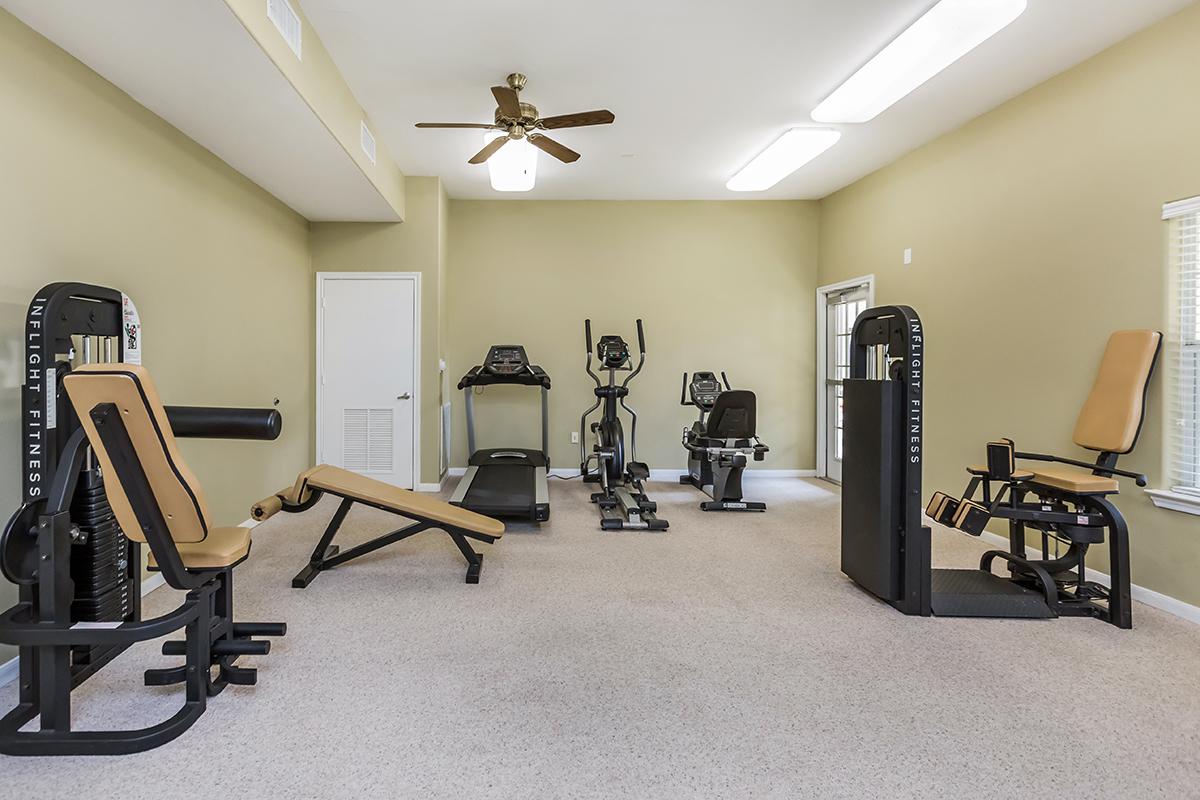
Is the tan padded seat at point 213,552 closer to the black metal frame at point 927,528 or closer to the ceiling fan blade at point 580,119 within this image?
the ceiling fan blade at point 580,119

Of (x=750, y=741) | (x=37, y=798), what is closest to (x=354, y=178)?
(x=37, y=798)

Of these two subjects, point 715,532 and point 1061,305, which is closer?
point 1061,305

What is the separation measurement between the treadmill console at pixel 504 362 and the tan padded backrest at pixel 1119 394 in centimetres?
422

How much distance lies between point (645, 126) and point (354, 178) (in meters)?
2.21

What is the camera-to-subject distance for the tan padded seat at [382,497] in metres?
3.03

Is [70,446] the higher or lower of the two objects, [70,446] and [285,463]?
the higher

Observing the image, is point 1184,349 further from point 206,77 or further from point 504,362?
point 206,77

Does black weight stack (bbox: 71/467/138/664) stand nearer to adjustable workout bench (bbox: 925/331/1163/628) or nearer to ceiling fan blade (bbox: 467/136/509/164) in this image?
ceiling fan blade (bbox: 467/136/509/164)

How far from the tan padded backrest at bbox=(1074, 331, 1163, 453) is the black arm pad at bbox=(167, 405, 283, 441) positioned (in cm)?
392

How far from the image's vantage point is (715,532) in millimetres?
4461

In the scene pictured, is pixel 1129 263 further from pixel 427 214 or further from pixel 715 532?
pixel 427 214

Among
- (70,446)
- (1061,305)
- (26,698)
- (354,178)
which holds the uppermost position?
(354,178)

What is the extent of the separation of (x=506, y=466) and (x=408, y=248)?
2325 millimetres

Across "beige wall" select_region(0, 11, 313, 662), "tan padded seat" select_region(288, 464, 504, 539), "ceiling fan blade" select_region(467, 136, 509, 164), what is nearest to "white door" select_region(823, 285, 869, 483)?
"ceiling fan blade" select_region(467, 136, 509, 164)
